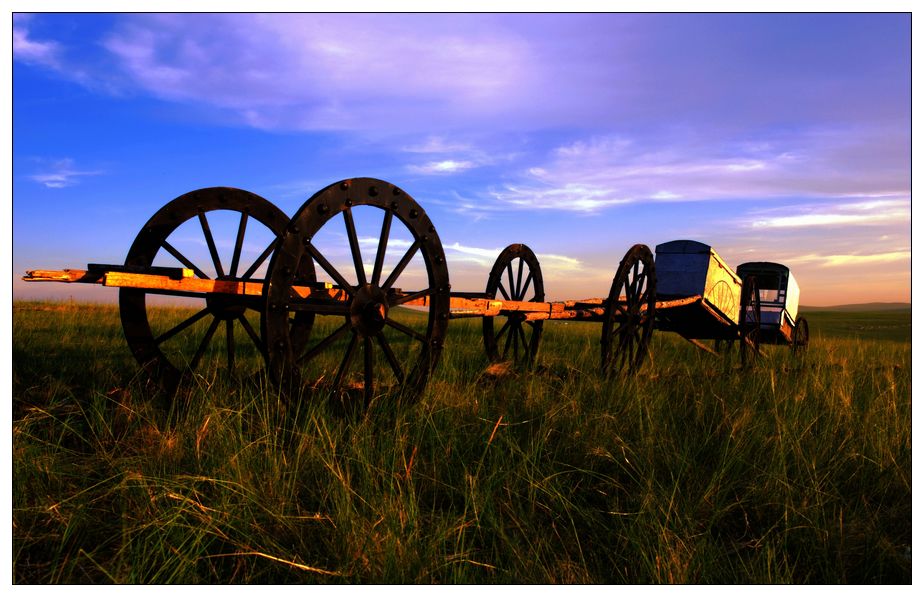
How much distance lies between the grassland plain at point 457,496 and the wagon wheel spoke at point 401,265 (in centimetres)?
100

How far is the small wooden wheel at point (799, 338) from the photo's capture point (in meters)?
14.3

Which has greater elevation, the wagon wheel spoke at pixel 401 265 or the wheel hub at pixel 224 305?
the wagon wheel spoke at pixel 401 265

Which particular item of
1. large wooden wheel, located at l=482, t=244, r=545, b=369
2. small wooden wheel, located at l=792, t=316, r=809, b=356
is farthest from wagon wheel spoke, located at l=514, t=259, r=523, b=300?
small wooden wheel, located at l=792, t=316, r=809, b=356

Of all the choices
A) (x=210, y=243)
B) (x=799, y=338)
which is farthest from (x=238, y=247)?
(x=799, y=338)

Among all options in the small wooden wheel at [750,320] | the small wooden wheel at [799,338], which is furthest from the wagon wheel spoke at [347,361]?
the small wooden wheel at [799,338]

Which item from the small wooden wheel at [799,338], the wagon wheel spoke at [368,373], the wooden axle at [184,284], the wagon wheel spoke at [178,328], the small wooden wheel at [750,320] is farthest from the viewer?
the small wooden wheel at [799,338]

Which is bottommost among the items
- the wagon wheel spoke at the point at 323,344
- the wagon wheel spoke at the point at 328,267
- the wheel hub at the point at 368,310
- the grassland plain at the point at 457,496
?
the grassland plain at the point at 457,496

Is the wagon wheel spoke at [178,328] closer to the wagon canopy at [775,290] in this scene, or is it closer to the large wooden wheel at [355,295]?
the large wooden wheel at [355,295]

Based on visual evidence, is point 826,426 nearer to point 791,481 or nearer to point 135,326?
point 791,481

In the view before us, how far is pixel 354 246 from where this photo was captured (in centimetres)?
481

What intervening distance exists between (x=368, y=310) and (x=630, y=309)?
4.74m

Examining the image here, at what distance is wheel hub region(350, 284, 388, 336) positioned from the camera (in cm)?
488
